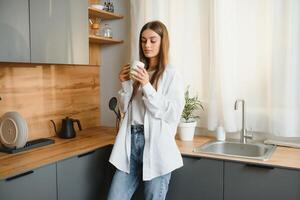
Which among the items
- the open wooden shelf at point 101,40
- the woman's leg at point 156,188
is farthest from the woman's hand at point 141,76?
the open wooden shelf at point 101,40

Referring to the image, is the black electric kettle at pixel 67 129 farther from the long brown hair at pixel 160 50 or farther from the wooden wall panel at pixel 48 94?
the long brown hair at pixel 160 50

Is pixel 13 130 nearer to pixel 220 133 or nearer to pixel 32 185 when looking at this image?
pixel 32 185

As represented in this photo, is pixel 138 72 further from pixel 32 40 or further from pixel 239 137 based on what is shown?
pixel 239 137

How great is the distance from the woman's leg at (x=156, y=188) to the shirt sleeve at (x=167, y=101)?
12.6 inches

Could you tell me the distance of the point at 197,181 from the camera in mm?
1760

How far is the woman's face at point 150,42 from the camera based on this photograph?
1667mm

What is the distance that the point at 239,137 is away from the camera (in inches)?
86.0

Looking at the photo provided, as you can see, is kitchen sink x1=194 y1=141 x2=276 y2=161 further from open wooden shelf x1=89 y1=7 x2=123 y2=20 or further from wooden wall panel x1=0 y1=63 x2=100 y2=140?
open wooden shelf x1=89 y1=7 x2=123 y2=20

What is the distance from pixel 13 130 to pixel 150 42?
96 centimetres

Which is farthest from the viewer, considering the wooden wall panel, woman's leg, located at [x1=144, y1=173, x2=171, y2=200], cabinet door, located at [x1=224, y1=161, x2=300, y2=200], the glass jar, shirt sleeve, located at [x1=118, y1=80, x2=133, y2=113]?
the glass jar

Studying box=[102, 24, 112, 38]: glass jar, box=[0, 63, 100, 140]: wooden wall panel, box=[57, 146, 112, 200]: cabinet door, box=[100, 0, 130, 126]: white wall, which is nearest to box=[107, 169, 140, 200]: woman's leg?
box=[57, 146, 112, 200]: cabinet door

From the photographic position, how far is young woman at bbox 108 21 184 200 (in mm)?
1581

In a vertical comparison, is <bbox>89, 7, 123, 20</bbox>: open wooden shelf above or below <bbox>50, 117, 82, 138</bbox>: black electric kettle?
above

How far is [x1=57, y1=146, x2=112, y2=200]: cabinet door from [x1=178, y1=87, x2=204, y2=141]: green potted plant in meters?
0.53
